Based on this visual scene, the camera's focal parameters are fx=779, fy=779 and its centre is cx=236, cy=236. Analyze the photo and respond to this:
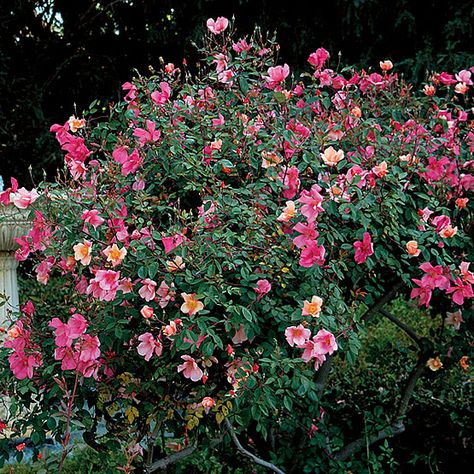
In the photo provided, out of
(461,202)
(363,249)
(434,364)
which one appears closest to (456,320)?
(434,364)

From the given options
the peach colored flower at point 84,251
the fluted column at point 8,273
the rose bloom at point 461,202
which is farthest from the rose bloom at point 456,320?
the fluted column at point 8,273

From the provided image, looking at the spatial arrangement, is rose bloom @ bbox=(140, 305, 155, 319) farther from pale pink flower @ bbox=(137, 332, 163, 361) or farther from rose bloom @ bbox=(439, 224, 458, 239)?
rose bloom @ bbox=(439, 224, 458, 239)

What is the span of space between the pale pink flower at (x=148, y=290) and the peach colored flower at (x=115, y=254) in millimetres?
74

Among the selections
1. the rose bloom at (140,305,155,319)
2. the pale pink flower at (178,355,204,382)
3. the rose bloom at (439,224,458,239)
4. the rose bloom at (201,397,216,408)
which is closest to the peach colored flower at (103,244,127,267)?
the rose bloom at (140,305,155,319)

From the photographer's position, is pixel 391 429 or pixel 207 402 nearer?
pixel 207 402

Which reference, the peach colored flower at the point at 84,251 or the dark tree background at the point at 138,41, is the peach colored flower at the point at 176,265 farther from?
the dark tree background at the point at 138,41

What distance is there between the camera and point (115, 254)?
1709 millimetres

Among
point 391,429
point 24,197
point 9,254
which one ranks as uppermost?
point 24,197

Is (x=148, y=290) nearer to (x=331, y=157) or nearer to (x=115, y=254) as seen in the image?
(x=115, y=254)

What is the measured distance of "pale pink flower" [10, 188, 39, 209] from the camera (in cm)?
193

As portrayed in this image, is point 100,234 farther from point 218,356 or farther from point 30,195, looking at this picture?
point 218,356

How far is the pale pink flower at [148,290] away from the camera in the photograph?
5.50 feet

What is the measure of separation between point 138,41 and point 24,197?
530cm

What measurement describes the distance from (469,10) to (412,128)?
3645 millimetres
